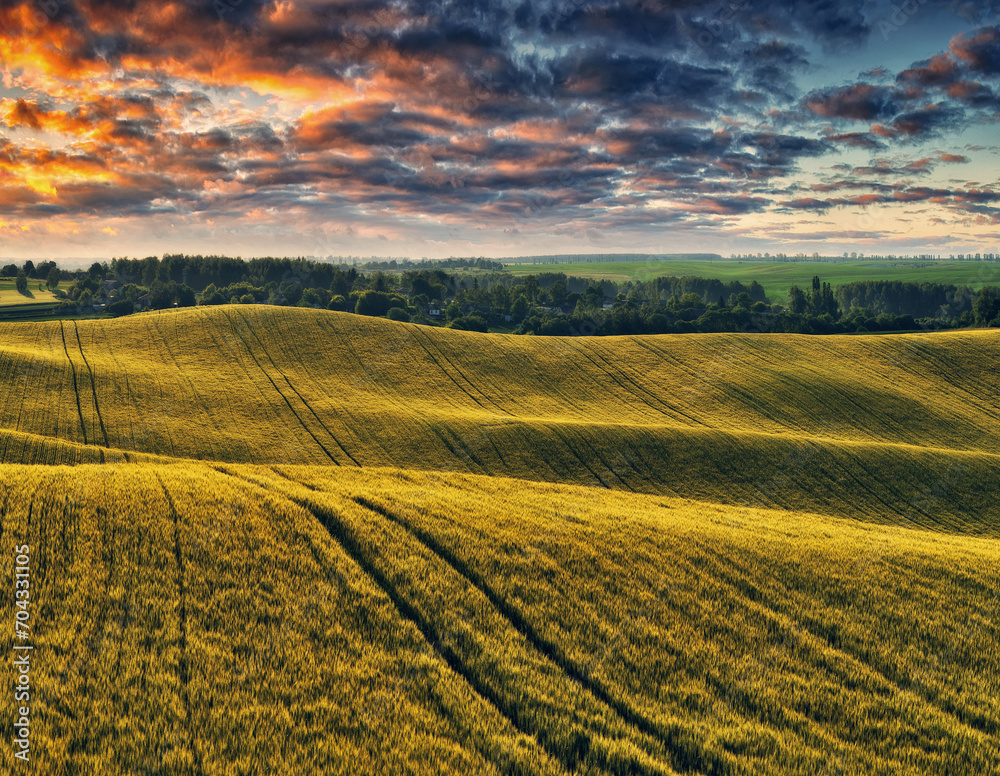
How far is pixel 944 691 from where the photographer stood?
12250 mm

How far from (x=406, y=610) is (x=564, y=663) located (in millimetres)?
4048

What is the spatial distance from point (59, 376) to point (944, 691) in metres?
73.7

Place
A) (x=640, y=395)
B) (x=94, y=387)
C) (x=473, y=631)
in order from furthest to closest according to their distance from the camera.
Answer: (x=640, y=395), (x=94, y=387), (x=473, y=631)

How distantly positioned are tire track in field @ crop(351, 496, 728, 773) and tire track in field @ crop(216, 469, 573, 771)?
1.76m

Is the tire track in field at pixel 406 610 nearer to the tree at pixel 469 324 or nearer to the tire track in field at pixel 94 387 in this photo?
the tire track in field at pixel 94 387

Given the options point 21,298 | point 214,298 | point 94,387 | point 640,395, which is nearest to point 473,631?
point 94,387

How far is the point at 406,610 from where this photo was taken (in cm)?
1337

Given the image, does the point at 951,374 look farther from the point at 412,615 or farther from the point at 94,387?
the point at 94,387

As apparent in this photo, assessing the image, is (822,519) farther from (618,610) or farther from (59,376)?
(59,376)

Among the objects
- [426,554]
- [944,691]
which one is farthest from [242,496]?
[944,691]

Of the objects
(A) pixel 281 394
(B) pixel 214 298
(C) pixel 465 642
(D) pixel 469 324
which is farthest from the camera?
(B) pixel 214 298

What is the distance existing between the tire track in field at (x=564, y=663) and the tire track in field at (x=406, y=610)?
1761mm

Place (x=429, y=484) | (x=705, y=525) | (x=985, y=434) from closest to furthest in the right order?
(x=705, y=525) → (x=429, y=484) → (x=985, y=434)

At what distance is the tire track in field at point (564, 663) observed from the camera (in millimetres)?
9789
